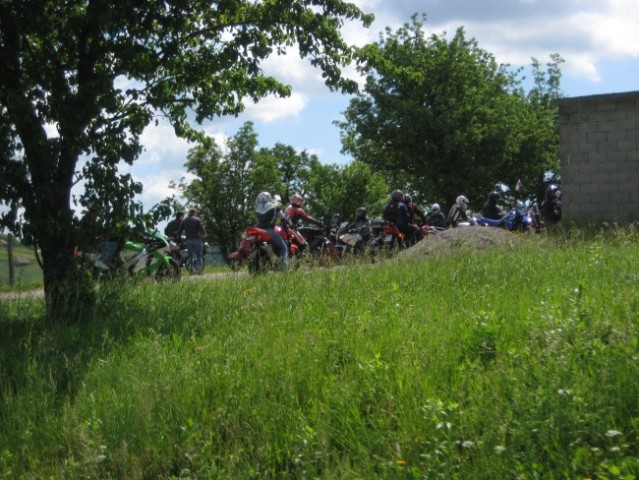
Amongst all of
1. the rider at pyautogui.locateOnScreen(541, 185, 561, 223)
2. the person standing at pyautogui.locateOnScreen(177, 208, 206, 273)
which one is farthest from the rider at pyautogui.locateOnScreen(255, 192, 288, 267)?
the rider at pyautogui.locateOnScreen(541, 185, 561, 223)

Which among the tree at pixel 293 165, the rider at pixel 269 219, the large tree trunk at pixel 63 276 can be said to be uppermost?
the tree at pixel 293 165

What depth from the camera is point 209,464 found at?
16.8ft

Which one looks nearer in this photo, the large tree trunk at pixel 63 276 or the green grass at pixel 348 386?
the green grass at pixel 348 386

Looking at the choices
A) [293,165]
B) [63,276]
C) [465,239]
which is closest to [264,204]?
[465,239]

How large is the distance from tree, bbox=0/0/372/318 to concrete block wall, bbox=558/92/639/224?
10.3 metres

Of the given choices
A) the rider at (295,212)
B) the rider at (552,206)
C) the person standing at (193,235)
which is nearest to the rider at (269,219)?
the rider at (295,212)

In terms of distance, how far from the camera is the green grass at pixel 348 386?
4.32m

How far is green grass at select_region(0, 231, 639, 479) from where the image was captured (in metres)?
4.32

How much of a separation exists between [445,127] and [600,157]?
83.1ft

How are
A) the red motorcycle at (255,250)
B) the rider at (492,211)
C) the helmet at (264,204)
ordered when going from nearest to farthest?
the red motorcycle at (255,250), the helmet at (264,204), the rider at (492,211)

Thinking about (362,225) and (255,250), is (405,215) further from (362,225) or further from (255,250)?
(255,250)

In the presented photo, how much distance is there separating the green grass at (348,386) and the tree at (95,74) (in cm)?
127

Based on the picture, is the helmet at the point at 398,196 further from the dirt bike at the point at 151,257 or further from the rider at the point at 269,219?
the dirt bike at the point at 151,257

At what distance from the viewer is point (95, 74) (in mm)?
9094
